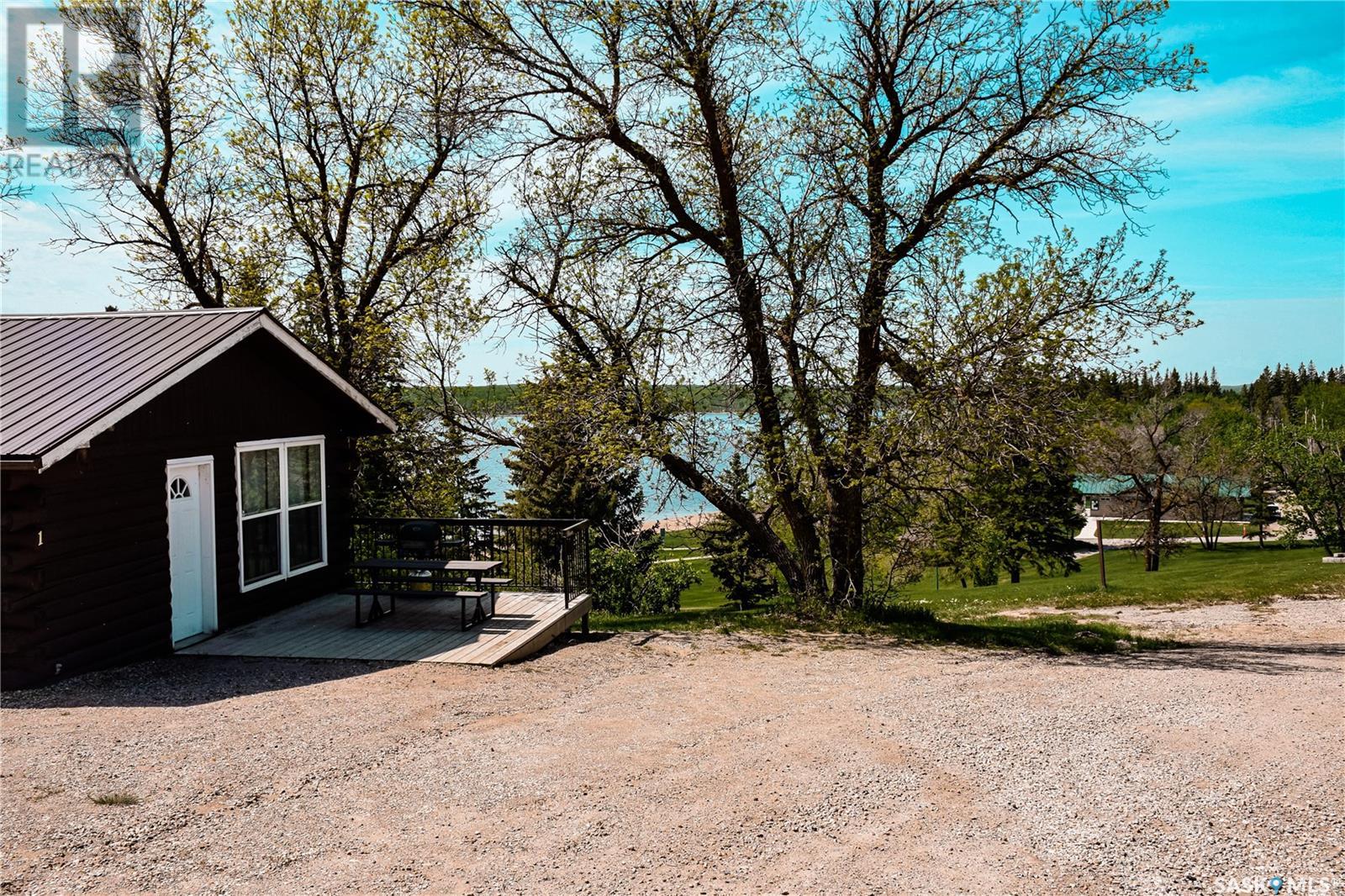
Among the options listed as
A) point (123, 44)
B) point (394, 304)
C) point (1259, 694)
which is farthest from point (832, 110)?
point (123, 44)

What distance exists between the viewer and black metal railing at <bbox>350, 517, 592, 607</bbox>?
1143 centimetres

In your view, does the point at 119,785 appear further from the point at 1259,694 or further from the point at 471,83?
the point at 471,83

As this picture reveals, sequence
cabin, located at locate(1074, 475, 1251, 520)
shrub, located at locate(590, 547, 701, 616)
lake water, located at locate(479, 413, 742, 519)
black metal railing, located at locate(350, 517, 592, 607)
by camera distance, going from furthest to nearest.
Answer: cabin, located at locate(1074, 475, 1251, 520), shrub, located at locate(590, 547, 701, 616), lake water, located at locate(479, 413, 742, 519), black metal railing, located at locate(350, 517, 592, 607)

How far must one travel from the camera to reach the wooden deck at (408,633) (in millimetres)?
9352

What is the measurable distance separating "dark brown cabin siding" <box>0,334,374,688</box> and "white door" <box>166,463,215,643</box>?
4.6 inches

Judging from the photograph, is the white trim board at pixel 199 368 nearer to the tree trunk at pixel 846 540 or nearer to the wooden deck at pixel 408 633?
the wooden deck at pixel 408 633

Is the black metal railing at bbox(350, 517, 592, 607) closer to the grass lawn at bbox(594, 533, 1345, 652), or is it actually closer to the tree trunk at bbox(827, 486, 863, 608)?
the grass lawn at bbox(594, 533, 1345, 652)

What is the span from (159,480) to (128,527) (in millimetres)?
572

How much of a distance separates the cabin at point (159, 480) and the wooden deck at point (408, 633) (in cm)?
39

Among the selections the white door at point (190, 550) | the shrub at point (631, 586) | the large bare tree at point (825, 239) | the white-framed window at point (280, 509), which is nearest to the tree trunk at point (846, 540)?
the large bare tree at point (825, 239)

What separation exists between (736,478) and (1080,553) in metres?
49.4

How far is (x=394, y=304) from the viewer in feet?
54.6

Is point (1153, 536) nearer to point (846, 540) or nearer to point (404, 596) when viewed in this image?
point (846, 540)

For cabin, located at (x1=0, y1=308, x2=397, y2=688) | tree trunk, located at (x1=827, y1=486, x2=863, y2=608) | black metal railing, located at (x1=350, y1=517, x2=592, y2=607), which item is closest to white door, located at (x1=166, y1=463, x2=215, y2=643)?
cabin, located at (x1=0, y1=308, x2=397, y2=688)
